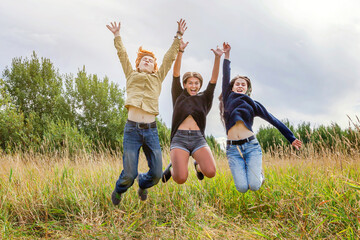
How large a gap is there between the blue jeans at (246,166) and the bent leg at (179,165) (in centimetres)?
65

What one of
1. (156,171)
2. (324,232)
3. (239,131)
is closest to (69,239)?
(156,171)

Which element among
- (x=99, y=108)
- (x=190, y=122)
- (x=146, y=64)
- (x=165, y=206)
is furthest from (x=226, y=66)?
(x=99, y=108)

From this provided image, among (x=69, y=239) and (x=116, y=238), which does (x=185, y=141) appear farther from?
(x=69, y=239)

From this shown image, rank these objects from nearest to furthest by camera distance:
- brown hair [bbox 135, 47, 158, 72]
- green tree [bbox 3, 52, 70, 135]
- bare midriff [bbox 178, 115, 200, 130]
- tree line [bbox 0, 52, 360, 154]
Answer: bare midriff [bbox 178, 115, 200, 130], brown hair [bbox 135, 47, 158, 72], tree line [bbox 0, 52, 360, 154], green tree [bbox 3, 52, 70, 135]

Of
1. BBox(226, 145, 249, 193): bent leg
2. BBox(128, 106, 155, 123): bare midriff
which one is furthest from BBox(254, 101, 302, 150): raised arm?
BBox(128, 106, 155, 123): bare midriff

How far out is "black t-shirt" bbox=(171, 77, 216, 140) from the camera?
445 cm

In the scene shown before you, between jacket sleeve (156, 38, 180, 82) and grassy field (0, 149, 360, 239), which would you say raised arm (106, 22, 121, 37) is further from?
grassy field (0, 149, 360, 239)

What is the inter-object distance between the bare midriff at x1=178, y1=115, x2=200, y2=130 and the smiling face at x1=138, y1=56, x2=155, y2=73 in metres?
0.98

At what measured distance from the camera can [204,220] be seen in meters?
4.79

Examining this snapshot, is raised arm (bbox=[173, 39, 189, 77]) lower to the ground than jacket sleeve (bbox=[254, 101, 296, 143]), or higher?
higher

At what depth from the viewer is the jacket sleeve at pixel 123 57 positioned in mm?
4570

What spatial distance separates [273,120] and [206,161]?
119 centimetres

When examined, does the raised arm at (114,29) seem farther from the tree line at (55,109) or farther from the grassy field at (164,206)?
the tree line at (55,109)

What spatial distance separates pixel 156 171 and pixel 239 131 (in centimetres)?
139
